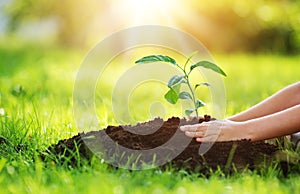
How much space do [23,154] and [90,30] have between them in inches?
313

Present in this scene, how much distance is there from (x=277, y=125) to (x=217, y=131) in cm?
26

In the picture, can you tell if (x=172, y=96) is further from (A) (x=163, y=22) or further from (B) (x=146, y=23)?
(A) (x=163, y=22)

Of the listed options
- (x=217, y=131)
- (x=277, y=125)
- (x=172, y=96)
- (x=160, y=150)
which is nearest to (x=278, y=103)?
(x=277, y=125)

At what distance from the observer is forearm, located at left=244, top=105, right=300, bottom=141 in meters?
2.40

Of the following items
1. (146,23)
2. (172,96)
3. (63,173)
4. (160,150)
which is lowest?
(63,173)

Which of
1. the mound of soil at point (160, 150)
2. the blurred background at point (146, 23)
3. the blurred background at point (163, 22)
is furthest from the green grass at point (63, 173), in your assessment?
the blurred background at point (163, 22)

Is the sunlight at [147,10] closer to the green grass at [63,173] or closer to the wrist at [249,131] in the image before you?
the green grass at [63,173]

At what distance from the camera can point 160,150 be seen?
2340 millimetres

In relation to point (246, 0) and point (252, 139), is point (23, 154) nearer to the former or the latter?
point (252, 139)

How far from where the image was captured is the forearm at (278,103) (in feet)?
9.09

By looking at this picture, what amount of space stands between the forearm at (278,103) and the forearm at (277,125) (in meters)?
0.35

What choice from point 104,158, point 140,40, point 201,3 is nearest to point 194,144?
point 104,158

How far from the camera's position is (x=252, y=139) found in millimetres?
2451

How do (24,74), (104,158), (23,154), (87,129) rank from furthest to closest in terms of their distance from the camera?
(24,74) → (87,129) → (23,154) → (104,158)
